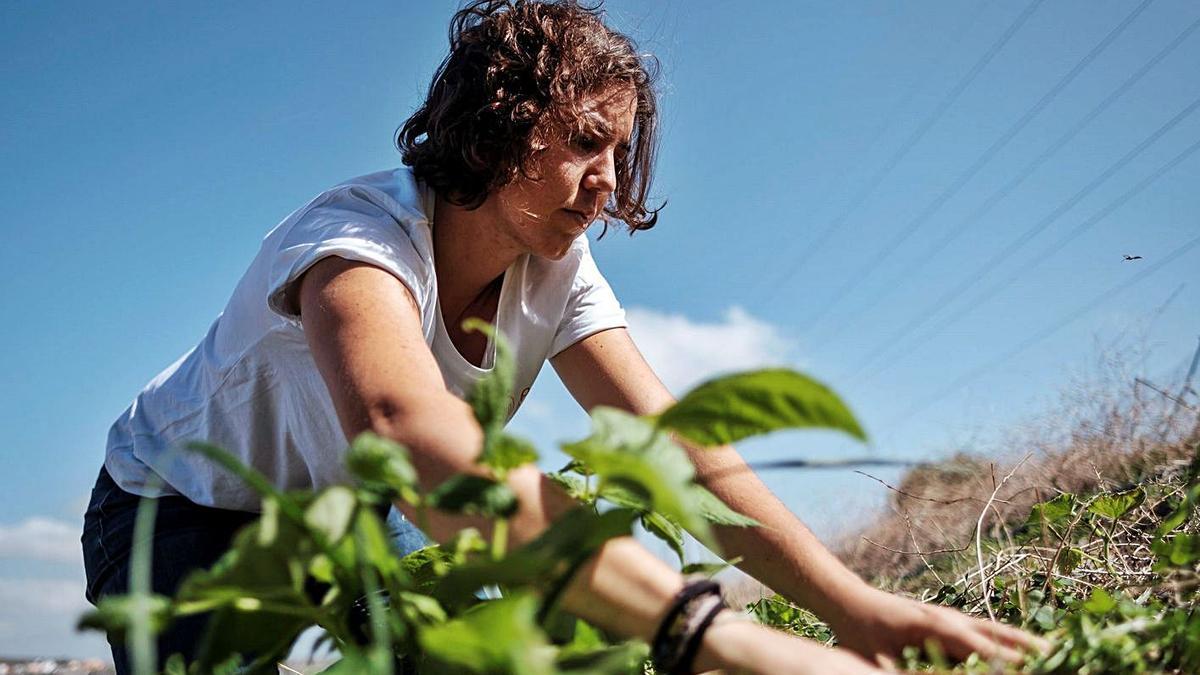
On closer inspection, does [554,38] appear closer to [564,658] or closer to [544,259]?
[544,259]

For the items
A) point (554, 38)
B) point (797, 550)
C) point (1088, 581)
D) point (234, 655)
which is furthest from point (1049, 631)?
point (554, 38)

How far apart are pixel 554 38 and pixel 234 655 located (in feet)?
3.99

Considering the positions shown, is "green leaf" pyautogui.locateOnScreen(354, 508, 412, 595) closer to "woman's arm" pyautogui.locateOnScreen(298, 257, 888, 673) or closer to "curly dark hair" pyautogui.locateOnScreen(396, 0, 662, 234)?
"woman's arm" pyautogui.locateOnScreen(298, 257, 888, 673)

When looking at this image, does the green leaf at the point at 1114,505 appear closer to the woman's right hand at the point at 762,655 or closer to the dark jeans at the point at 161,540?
the woman's right hand at the point at 762,655

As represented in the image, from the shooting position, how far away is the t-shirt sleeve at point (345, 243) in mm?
1085

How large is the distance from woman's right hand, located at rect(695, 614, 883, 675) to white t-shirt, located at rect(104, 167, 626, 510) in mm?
629

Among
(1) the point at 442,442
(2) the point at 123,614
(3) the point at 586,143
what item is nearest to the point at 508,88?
(3) the point at 586,143

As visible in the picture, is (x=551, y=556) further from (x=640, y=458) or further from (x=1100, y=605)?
(x=1100, y=605)

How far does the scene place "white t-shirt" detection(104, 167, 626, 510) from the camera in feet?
3.88

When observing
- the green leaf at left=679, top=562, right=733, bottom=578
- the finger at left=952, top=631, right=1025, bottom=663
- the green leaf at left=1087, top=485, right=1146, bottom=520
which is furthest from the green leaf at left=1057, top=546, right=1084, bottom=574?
the green leaf at left=679, top=562, right=733, bottom=578

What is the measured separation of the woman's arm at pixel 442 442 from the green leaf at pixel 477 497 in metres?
0.08

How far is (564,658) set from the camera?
529 mm

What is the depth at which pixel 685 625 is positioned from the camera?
60 centimetres

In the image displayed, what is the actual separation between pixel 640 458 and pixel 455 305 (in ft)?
3.73
